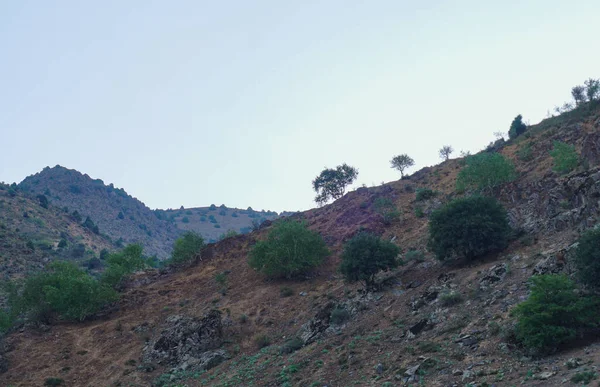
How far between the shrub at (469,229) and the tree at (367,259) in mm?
3732

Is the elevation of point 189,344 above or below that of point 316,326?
above

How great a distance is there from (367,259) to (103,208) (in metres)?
157

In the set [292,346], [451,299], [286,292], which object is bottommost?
[292,346]

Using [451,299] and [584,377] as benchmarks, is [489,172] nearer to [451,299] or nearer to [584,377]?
[451,299]

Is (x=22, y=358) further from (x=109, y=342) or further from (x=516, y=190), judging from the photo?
(x=516, y=190)

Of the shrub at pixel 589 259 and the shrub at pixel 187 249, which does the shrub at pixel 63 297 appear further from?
the shrub at pixel 589 259

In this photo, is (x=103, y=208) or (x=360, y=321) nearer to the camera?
(x=360, y=321)

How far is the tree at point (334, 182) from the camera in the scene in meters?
94.9

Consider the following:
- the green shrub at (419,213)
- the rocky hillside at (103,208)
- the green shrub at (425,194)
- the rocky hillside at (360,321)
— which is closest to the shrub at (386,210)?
the rocky hillside at (360,321)

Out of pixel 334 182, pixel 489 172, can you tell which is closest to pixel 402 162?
pixel 334 182

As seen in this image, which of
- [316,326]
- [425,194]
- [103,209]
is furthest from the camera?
[103,209]

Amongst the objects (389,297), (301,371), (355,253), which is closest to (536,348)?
(301,371)

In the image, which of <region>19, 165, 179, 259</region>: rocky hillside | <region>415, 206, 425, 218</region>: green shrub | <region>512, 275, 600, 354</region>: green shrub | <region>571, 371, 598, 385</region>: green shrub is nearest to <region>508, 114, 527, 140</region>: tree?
<region>415, 206, 425, 218</region>: green shrub

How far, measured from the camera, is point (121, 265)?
214 feet
